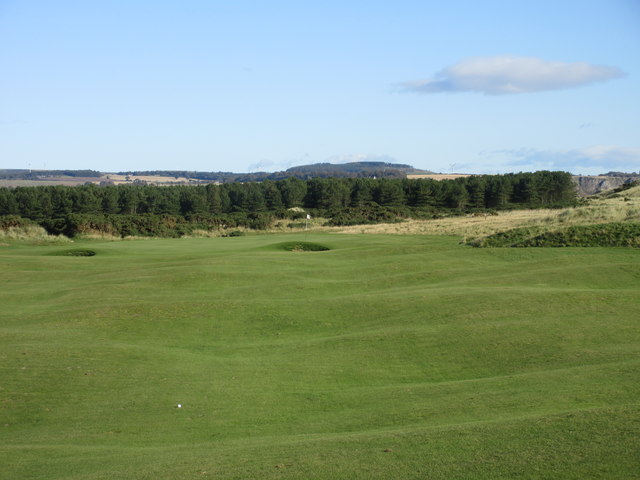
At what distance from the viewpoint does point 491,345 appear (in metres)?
18.1

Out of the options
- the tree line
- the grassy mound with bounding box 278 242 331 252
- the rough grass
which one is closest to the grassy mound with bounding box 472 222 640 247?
the grassy mound with bounding box 278 242 331 252

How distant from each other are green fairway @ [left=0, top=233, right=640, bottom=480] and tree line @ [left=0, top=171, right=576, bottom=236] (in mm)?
73035

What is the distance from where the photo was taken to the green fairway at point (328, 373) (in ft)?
32.1

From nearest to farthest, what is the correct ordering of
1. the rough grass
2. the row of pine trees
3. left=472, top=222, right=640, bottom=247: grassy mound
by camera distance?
Answer: left=472, top=222, right=640, bottom=247: grassy mound, the rough grass, the row of pine trees

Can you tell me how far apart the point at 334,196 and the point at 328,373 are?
103077mm

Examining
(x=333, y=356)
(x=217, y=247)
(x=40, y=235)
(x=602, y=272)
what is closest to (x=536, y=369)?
(x=333, y=356)

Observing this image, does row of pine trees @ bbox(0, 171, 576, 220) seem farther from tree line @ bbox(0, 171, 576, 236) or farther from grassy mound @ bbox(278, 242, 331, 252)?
grassy mound @ bbox(278, 242, 331, 252)

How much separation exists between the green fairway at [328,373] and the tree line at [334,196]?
7304cm

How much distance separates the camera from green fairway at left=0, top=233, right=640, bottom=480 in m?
9.80

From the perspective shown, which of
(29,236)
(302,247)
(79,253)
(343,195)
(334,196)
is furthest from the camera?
(343,195)

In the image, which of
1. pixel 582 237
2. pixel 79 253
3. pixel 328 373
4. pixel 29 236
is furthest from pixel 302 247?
pixel 328 373

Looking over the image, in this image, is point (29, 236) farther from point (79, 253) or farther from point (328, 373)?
point (328, 373)

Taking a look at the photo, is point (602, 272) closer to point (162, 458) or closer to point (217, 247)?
point (162, 458)

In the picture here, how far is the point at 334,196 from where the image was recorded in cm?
11931
